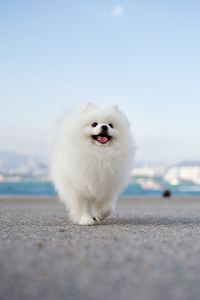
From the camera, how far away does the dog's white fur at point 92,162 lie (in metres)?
5.07

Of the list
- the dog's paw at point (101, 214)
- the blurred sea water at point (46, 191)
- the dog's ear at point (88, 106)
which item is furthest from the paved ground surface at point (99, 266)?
the blurred sea water at point (46, 191)

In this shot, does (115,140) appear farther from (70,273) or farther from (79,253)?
(70,273)

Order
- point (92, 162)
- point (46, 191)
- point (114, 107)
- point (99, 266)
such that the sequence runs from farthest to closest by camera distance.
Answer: point (46, 191)
point (114, 107)
point (92, 162)
point (99, 266)

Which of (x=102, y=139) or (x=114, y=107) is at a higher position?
(x=114, y=107)

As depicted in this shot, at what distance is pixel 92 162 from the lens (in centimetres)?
506

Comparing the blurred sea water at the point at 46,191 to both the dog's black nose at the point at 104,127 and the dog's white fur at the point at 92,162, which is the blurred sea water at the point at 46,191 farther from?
the dog's black nose at the point at 104,127

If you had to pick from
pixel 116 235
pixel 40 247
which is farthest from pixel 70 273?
pixel 116 235

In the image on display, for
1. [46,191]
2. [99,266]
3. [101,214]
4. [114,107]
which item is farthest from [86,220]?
[46,191]

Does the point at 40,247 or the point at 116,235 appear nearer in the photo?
the point at 40,247

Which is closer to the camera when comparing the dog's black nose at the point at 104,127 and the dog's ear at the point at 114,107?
the dog's black nose at the point at 104,127

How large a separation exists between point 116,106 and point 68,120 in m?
0.60

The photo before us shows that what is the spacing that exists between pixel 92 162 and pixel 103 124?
453 millimetres

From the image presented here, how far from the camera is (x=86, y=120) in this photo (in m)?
5.11

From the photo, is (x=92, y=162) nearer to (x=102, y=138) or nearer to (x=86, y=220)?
(x=102, y=138)
